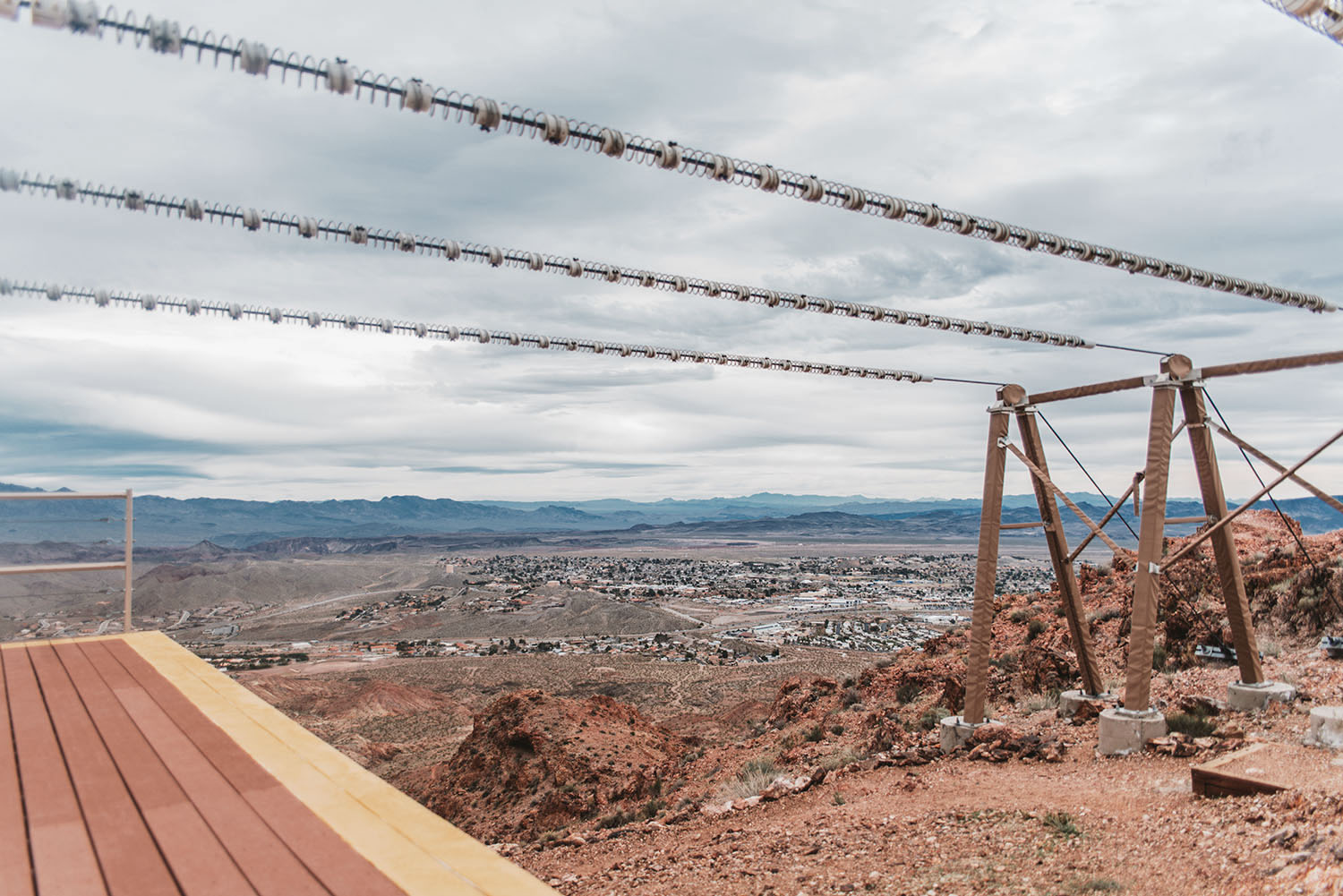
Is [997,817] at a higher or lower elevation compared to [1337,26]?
lower

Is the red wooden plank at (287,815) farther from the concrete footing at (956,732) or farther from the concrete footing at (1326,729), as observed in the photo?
the concrete footing at (1326,729)

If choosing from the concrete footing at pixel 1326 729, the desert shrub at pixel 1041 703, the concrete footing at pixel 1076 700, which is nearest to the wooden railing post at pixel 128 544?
the concrete footing at pixel 1076 700

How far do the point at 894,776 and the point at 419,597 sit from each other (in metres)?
91.5

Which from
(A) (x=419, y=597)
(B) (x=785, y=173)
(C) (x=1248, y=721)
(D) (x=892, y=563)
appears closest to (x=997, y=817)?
(C) (x=1248, y=721)

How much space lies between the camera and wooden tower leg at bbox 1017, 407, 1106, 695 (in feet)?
34.4

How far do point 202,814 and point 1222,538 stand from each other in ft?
33.1

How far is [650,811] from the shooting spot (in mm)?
12234

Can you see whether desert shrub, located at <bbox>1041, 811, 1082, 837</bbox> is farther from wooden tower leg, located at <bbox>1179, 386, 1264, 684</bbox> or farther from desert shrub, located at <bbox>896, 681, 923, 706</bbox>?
desert shrub, located at <bbox>896, 681, 923, 706</bbox>

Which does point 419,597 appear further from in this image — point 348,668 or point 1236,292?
point 1236,292

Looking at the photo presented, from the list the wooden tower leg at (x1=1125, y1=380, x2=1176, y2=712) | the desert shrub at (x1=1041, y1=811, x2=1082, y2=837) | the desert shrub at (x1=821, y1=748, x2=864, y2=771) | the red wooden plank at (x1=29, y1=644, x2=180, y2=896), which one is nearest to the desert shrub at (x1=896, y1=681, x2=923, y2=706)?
the desert shrub at (x1=821, y1=748, x2=864, y2=771)

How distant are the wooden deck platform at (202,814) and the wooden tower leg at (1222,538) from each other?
884cm

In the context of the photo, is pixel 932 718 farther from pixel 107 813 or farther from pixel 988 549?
pixel 107 813

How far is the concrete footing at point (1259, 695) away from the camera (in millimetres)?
9336

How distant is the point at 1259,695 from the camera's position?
30.7ft
